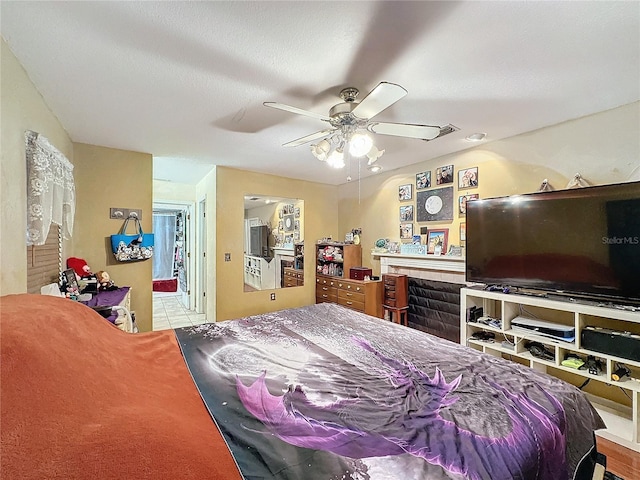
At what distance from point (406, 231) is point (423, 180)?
75 cm

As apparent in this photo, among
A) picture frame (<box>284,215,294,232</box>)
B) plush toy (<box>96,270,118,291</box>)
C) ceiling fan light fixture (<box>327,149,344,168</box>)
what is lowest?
plush toy (<box>96,270,118,291</box>)

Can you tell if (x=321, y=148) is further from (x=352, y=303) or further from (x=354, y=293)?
(x=352, y=303)

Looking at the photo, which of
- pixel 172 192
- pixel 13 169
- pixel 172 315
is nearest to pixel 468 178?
pixel 13 169

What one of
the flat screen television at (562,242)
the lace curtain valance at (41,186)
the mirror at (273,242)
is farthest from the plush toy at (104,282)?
the flat screen television at (562,242)

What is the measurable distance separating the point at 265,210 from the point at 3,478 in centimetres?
426

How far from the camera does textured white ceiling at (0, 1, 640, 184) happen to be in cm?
128

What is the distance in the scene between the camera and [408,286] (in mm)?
3838

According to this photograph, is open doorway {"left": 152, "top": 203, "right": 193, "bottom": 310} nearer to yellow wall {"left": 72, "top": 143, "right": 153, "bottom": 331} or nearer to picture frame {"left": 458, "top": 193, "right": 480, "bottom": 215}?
yellow wall {"left": 72, "top": 143, "right": 153, "bottom": 331}

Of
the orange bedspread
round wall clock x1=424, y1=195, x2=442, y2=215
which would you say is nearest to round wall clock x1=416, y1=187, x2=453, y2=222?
round wall clock x1=424, y1=195, x2=442, y2=215

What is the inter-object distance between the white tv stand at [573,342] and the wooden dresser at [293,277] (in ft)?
9.13

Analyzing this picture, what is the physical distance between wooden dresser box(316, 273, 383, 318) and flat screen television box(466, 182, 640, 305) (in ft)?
4.87

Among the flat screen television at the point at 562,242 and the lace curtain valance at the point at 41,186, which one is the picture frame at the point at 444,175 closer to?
the flat screen television at the point at 562,242

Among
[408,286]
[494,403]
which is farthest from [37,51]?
[408,286]

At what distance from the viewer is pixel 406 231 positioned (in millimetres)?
3926
